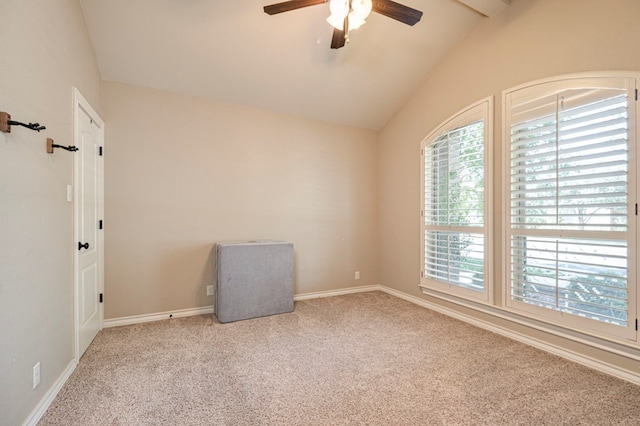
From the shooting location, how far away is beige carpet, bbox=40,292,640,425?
5.57ft

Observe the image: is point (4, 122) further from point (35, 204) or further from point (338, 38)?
point (338, 38)

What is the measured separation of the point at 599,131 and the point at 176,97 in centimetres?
423

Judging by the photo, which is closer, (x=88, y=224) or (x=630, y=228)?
(x=630, y=228)

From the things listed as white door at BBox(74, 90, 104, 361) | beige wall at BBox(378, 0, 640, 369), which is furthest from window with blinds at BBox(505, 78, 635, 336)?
white door at BBox(74, 90, 104, 361)

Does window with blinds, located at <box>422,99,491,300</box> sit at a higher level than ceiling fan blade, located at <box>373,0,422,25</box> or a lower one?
lower

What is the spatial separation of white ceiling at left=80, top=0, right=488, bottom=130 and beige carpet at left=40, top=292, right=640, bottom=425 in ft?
9.35

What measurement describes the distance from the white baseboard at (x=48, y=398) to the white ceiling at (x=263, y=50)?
113 inches

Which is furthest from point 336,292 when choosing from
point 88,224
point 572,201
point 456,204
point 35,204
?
point 35,204

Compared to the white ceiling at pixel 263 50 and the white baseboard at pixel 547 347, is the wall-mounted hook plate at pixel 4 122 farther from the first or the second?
the white baseboard at pixel 547 347

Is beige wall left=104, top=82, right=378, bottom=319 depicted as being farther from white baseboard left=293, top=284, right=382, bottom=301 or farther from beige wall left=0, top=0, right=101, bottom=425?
beige wall left=0, top=0, right=101, bottom=425

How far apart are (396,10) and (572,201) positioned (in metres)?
2.14

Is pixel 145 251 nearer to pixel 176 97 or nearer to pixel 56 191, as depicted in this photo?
pixel 56 191

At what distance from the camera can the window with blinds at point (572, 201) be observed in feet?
7.07

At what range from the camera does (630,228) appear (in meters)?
2.10
